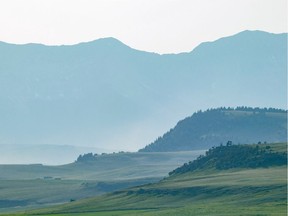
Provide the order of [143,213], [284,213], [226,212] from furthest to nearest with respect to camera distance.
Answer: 1. [143,213]
2. [226,212]
3. [284,213]

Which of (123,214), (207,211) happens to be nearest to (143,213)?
(123,214)

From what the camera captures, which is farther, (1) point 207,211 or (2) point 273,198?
(2) point 273,198

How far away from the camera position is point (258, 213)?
531 feet

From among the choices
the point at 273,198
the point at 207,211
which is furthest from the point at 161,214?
the point at 273,198

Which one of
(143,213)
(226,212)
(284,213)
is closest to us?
(284,213)

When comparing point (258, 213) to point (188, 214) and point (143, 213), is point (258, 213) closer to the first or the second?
point (188, 214)

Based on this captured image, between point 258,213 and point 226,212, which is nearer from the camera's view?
point 258,213

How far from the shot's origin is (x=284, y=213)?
154 meters

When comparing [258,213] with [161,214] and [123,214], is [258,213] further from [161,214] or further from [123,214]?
[123,214]

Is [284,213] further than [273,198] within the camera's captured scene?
No

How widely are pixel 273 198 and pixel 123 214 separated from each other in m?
32.8

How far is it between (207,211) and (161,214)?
34.3 feet

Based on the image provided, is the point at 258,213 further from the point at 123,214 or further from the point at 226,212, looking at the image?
the point at 123,214

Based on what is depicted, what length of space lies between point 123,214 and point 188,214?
25093 mm
